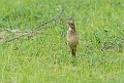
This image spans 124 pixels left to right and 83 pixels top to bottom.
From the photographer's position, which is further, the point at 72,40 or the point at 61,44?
the point at 61,44

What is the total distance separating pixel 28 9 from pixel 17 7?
229 millimetres

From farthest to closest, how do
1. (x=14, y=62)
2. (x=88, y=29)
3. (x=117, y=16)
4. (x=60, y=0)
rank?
(x=60, y=0), (x=117, y=16), (x=88, y=29), (x=14, y=62)

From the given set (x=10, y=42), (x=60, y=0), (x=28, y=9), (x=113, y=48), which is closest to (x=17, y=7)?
(x=28, y=9)

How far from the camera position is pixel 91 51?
19.9 ft

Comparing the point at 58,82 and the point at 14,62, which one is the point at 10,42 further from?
the point at 58,82

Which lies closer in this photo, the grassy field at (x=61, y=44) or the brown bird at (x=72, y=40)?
the grassy field at (x=61, y=44)

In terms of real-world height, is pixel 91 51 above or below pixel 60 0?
below

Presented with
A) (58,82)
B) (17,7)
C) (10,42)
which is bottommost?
(58,82)

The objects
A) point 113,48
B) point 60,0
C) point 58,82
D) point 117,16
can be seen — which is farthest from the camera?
point 60,0

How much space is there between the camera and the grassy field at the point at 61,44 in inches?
217

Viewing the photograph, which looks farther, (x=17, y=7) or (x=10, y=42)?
(x=17, y=7)

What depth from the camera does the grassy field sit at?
18.0ft

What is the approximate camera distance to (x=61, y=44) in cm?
627

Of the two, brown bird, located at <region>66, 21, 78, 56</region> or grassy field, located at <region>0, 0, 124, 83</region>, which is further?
brown bird, located at <region>66, 21, 78, 56</region>
